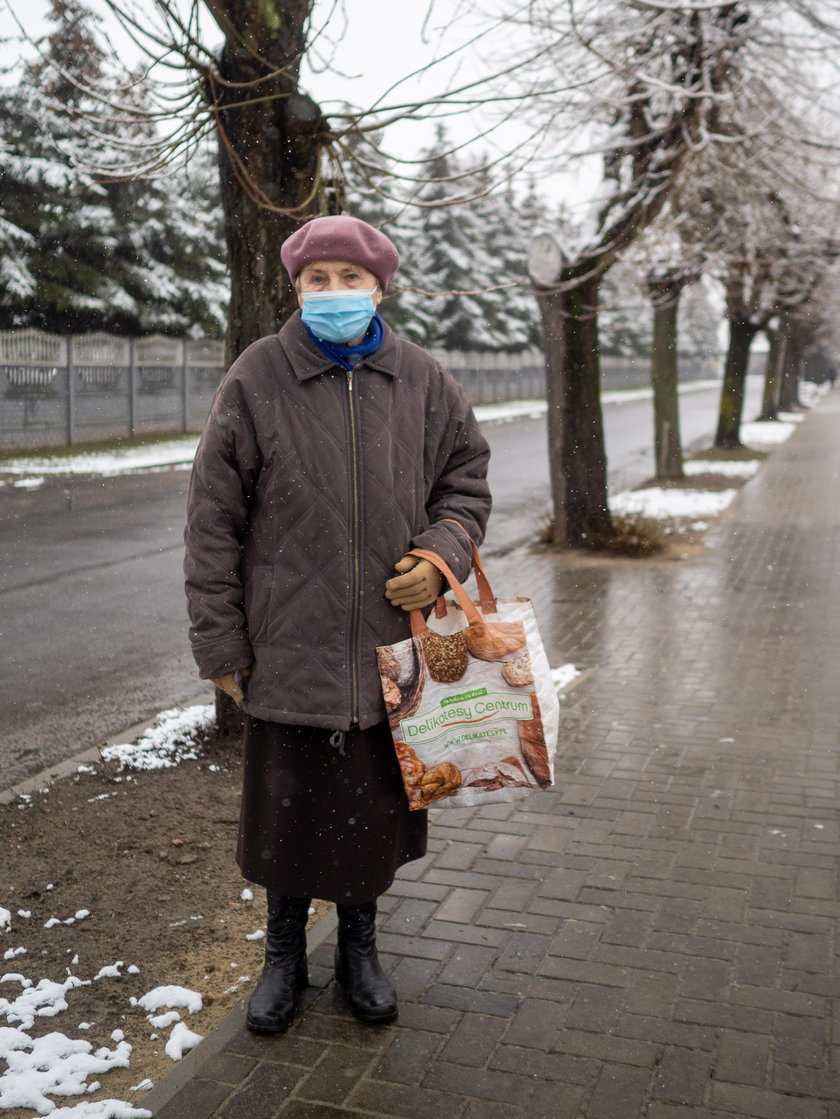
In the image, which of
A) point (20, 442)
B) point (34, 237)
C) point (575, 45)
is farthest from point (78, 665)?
point (34, 237)

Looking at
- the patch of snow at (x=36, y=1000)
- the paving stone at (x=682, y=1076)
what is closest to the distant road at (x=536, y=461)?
the patch of snow at (x=36, y=1000)

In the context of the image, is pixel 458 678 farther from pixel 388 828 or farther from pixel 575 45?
pixel 575 45

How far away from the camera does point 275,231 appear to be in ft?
17.5

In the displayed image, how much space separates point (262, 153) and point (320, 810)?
3199mm

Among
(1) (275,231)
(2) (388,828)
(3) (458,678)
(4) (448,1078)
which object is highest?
(1) (275,231)

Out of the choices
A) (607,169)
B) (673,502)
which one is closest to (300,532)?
(607,169)

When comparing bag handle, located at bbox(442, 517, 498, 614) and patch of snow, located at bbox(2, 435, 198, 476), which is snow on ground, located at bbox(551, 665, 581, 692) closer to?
bag handle, located at bbox(442, 517, 498, 614)

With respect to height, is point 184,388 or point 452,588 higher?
point 184,388

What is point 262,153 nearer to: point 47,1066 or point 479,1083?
point 47,1066

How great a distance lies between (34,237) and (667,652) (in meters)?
21.6

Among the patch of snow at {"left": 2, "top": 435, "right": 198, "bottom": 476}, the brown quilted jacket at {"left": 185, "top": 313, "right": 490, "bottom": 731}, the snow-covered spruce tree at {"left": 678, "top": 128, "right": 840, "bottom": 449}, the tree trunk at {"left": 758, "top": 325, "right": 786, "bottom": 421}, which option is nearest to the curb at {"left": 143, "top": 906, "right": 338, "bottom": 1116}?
the brown quilted jacket at {"left": 185, "top": 313, "right": 490, "bottom": 731}

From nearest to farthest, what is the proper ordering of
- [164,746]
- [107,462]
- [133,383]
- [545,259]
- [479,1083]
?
[479,1083] < [164,746] < [545,259] < [107,462] < [133,383]

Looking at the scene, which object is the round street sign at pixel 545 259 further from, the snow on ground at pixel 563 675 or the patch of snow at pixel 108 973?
the patch of snow at pixel 108 973

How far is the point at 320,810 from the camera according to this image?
10.4 ft
